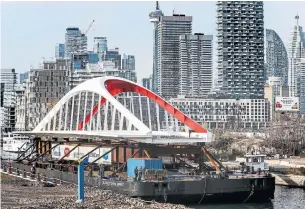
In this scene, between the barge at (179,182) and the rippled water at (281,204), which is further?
the rippled water at (281,204)

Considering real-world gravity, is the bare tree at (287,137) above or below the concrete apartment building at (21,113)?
below

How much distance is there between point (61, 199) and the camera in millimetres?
48281

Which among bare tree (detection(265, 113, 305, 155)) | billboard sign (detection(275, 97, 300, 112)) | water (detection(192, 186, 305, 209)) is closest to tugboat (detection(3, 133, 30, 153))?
bare tree (detection(265, 113, 305, 155))

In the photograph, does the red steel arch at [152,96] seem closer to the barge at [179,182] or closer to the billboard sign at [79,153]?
the barge at [179,182]

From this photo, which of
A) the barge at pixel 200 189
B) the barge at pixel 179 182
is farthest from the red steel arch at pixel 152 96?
the barge at pixel 200 189

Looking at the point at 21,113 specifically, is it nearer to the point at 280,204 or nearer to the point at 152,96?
the point at 152,96

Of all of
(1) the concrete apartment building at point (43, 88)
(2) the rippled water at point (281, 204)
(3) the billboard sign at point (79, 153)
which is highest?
(1) the concrete apartment building at point (43, 88)

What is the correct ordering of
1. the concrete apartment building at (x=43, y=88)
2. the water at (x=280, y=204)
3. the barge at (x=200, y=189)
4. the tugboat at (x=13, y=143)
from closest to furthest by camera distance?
1. the barge at (x=200, y=189)
2. the water at (x=280, y=204)
3. the tugboat at (x=13, y=143)
4. the concrete apartment building at (x=43, y=88)

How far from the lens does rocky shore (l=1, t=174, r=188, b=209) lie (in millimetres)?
45750

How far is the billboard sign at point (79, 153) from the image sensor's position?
66438mm

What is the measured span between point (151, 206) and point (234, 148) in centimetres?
9256

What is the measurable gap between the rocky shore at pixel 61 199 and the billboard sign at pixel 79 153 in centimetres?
775

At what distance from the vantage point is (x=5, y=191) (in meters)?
53.6

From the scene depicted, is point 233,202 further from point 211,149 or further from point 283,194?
point 211,149
